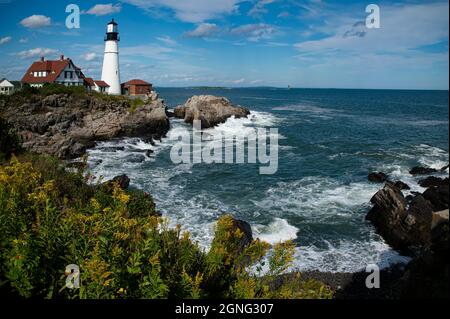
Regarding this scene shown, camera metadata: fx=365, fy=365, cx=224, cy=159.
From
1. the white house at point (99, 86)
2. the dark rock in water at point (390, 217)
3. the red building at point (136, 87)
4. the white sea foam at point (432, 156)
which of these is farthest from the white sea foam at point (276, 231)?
the red building at point (136, 87)

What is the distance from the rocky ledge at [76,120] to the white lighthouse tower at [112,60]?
38.9 ft

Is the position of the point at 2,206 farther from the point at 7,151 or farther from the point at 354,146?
the point at 354,146

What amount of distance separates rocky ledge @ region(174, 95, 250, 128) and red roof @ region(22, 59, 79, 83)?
69.7ft

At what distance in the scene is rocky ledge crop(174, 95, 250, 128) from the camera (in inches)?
2473

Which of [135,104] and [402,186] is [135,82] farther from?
[402,186]

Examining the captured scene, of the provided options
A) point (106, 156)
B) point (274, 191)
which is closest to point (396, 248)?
point (274, 191)

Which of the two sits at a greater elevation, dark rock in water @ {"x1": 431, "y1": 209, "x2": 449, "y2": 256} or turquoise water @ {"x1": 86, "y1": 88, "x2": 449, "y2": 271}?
dark rock in water @ {"x1": 431, "y1": 209, "x2": 449, "y2": 256}

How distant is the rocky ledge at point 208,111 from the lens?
206 feet

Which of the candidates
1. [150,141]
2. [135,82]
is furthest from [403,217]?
[135,82]

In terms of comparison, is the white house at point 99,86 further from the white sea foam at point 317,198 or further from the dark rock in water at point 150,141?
the white sea foam at point 317,198

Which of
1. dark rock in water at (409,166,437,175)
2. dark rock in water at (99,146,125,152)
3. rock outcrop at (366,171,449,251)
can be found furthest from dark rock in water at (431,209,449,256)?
dark rock in water at (99,146,125,152)

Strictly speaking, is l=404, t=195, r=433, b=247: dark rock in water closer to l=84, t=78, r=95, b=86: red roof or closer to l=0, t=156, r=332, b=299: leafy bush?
l=0, t=156, r=332, b=299: leafy bush

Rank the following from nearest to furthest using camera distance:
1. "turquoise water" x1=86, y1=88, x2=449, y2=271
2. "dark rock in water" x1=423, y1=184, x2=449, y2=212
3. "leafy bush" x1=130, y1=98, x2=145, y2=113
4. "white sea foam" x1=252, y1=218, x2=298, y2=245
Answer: "turquoise water" x1=86, y1=88, x2=449, y2=271 < "white sea foam" x1=252, y1=218, x2=298, y2=245 < "dark rock in water" x1=423, y1=184, x2=449, y2=212 < "leafy bush" x1=130, y1=98, x2=145, y2=113
